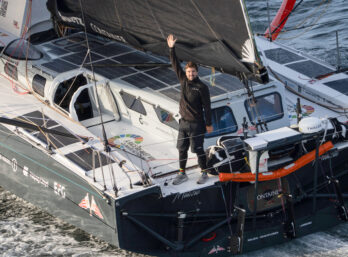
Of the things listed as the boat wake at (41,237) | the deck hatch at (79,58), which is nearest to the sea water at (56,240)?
the boat wake at (41,237)

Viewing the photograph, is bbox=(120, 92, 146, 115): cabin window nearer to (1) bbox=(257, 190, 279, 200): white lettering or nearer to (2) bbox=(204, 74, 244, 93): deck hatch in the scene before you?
(2) bbox=(204, 74, 244, 93): deck hatch

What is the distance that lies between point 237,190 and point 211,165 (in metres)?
0.50

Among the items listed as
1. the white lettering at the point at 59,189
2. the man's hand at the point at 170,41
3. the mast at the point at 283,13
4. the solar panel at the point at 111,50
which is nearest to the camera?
the man's hand at the point at 170,41

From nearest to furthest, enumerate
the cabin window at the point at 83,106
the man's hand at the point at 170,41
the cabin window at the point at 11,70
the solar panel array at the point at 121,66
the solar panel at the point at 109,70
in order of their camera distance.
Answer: the man's hand at the point at 170,41 < the solar panel array at the point at 121,66 < the solar panel at the point at 109,70 < the cabin window at the point at 83,106 < the cabin window at the point at 11,70

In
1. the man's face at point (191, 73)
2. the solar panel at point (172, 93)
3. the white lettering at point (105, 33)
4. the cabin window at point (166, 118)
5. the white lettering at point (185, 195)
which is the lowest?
the white lettering at point (185, 195)

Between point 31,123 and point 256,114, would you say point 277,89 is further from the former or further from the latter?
point 31,123

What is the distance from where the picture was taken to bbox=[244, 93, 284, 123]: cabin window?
33.1 feet

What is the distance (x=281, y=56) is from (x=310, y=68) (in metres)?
0.78

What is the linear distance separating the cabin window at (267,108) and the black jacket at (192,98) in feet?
3.64

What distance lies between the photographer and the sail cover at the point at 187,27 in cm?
853

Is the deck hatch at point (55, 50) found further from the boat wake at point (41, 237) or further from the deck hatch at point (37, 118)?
the boat wake at point (41, 237)

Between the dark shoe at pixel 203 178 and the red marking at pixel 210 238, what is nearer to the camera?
the dark shoe at pixel 203 178

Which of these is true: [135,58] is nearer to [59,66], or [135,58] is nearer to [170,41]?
[59,66]

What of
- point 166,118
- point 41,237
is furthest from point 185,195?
point 41,237
